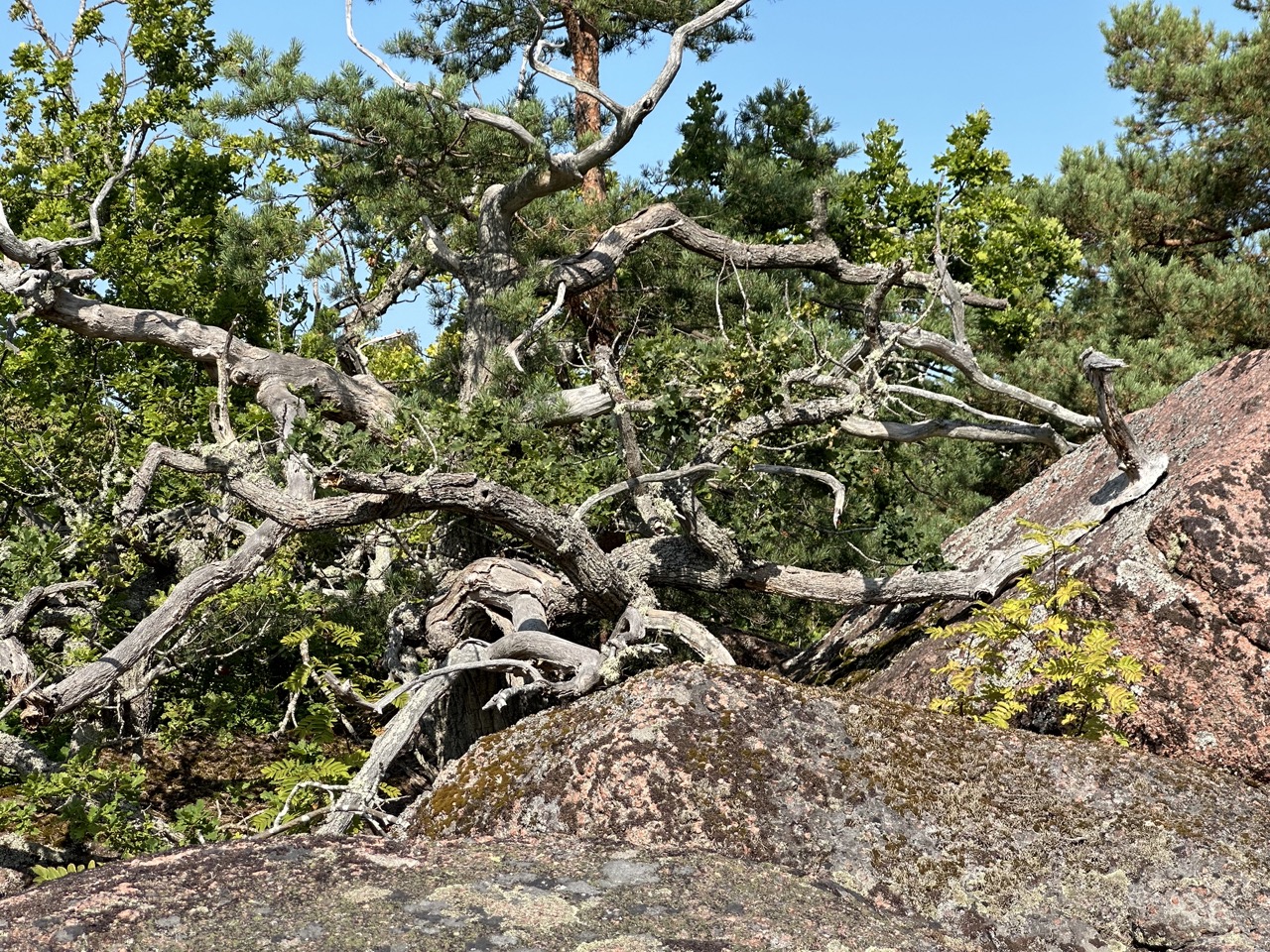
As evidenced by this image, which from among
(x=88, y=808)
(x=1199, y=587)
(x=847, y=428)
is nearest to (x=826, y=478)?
(x=847, y=428)

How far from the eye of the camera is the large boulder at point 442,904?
206 centimetres

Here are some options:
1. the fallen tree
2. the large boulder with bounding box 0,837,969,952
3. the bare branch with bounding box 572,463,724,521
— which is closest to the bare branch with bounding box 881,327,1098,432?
the fallen tree

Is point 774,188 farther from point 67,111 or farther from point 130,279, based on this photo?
point 67,111

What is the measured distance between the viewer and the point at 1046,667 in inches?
172

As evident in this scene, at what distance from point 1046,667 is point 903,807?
5.77 feet

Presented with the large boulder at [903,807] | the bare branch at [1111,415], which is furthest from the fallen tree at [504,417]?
the large boulder at [903,807]

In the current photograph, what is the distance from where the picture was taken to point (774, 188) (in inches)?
494

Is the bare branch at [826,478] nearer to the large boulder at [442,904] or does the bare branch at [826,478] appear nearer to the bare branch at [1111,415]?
the bare branch at [1111,415]

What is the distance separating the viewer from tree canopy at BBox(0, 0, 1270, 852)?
639cm

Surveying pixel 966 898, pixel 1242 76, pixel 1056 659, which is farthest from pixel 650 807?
pixel 1242 76

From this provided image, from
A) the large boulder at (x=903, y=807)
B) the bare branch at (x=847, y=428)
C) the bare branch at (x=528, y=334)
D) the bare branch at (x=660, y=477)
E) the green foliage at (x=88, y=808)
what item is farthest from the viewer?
the bare branch at (x=528, y=334)

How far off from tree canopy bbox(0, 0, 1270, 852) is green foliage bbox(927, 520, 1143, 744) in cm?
114

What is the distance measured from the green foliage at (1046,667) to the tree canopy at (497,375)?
3.74 ft

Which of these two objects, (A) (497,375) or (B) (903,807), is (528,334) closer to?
(A) (497,375)
